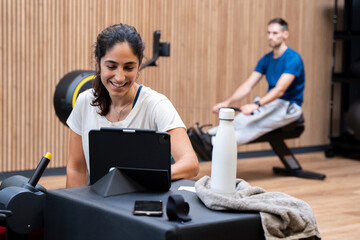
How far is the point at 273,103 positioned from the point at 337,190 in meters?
0.79

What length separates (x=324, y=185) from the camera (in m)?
4.22

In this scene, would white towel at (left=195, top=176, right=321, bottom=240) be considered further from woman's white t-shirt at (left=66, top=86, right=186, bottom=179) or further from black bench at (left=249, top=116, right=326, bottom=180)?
black bench at (left=249, top=116, right=326, bottom=180)

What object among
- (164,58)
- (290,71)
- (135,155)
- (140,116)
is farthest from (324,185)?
(135,155)

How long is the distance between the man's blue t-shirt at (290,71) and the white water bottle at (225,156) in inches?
119

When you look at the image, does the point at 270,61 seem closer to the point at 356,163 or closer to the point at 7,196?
the point at 356,163

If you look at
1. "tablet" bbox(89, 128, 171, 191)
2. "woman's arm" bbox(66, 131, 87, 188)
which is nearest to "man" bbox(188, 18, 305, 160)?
"woman's arm" bbox(66, 131, 87, 188)

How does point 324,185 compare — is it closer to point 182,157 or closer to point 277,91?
point 277,91

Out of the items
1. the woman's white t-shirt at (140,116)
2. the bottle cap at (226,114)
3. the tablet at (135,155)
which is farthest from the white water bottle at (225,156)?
the woman's white t-shirt at (140,116)

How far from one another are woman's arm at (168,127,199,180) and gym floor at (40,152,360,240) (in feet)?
4.28

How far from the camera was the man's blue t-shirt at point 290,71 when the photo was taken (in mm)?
4270

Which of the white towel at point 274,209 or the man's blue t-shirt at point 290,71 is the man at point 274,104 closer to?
the man's blue t-shirt at point 290,71

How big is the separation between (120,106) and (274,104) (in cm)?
263

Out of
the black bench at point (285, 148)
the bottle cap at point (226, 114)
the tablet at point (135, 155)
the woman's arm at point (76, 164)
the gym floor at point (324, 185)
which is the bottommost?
the gym floor at point (324, 185)

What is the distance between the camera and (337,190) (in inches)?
159
